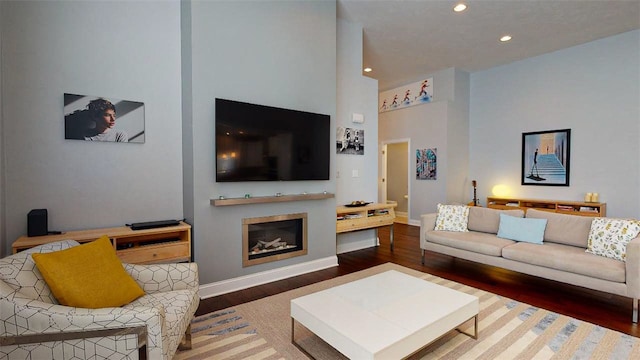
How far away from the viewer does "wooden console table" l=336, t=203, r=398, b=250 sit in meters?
4.28

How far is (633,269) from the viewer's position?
244 centimetres

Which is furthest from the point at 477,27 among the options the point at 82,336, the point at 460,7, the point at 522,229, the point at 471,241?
the point at 82,336

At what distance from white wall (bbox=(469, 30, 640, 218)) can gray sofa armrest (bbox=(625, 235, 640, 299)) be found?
3212 millimetres

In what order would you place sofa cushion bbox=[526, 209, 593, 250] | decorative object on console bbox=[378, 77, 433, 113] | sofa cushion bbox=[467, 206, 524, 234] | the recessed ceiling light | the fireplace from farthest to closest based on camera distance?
decorative object on console bbox=[378, 77, 433, 113]
the recessed ceiling light
sofa cushion bbox=[467, 206, 524, 234]
the fireplace
sofa cushion bbox=[526, 209, 593, 250]

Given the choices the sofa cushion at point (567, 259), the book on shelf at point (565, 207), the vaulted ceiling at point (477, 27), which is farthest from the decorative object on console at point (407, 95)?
the sofa cushion at point (567, 259)

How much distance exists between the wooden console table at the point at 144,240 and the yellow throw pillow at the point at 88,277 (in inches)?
25.5

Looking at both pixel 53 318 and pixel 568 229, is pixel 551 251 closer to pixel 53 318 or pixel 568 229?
pixel 568 229

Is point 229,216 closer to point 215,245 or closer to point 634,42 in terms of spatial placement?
point 215,245

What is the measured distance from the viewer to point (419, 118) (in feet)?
22.4

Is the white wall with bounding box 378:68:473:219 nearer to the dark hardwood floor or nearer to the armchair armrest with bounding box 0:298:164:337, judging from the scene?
the dark hardwood floor

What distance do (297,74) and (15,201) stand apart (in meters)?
2.89

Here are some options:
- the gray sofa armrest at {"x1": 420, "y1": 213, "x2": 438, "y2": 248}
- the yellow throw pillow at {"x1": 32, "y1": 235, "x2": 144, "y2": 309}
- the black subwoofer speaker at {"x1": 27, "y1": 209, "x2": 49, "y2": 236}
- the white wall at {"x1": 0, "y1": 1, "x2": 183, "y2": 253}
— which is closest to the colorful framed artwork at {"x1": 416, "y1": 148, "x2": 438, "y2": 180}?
the gray sofa armrest at {"x1": 420, "y1": 213, "x2": 438, "y2": 248}

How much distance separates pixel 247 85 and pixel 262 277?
6.90 feet

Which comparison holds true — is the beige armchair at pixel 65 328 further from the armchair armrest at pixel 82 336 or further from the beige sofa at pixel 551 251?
the beige sofa at pixel 551 251
